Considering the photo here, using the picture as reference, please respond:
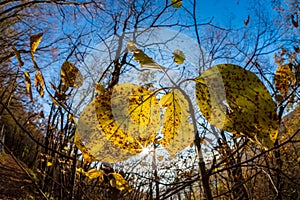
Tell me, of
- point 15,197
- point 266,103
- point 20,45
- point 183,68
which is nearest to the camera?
point 266,103

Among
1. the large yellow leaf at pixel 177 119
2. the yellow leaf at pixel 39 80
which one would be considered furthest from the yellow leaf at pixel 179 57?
the yellow leaf at pixel 39 80

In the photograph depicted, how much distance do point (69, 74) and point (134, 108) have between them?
0.35 ft

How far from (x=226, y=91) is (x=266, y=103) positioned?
0.07 feet

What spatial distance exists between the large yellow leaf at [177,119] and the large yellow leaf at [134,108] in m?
0.01

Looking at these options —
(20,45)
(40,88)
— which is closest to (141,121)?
(40,88)

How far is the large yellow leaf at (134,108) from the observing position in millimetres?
176

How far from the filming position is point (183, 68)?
0.24 meters

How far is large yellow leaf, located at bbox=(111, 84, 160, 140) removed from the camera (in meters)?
0.18

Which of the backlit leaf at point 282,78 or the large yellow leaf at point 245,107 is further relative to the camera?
the backlit leaf at point 282,78

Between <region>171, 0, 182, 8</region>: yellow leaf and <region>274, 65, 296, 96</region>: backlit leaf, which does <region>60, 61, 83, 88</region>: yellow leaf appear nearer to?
<region>171, 0, 182, 8</region>: yellow leaf

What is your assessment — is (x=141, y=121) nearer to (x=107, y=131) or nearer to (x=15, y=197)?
(x=107, y=131)

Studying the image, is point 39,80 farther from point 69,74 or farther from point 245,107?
point 245,107

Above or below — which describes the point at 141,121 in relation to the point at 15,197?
above

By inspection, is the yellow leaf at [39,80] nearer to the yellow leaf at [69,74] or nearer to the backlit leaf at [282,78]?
the yellow leaf at [69,74]
